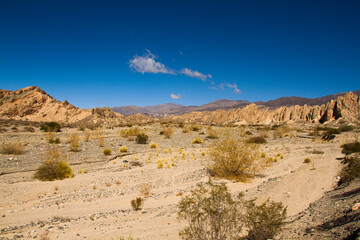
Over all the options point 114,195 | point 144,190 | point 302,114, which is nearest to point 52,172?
point 114,195

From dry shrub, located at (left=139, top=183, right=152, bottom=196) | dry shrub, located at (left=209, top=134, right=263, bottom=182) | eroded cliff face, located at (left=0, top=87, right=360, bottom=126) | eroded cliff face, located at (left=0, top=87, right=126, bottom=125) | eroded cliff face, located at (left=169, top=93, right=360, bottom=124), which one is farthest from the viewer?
eroded cliff face, located at (left=169, top=93, right=360, bottom=124)

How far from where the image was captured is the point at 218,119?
77875mm

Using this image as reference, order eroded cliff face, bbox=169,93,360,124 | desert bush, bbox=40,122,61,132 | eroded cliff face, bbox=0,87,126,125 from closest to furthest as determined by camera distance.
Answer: desert bush, bbox=40,122,61,132 < eroded cliff face, bbox=0,87,126,125 < eroded cliff face, bbox=169,93,360,124

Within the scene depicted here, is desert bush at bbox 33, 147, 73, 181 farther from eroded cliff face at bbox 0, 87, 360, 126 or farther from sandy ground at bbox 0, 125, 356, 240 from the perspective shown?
eroded cliff face at bbox 0, 87, 360, 126

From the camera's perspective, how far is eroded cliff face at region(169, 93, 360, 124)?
160ft

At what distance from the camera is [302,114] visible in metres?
60.8

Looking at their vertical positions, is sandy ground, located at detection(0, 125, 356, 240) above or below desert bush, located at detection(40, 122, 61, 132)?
below

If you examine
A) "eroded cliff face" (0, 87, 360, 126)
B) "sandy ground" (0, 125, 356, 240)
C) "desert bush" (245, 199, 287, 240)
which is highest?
"eroded cliff face" (0, 87, 360, 126)

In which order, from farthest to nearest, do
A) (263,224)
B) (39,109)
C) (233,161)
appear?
(39,109) → (233,161) → (263,224)

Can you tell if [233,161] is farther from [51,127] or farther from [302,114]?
[302,114]

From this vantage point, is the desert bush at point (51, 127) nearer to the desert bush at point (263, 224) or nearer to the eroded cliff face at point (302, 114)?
the desert bush at point (263, 224)

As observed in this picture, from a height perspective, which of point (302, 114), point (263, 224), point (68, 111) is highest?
point (302, 114)

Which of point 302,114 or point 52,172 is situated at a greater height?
point 302,114

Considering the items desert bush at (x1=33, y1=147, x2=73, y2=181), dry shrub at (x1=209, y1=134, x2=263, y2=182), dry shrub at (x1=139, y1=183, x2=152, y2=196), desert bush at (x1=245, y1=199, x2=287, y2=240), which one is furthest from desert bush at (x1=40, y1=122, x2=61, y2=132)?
desert bush at (x1=245, y1=199, x2=287, y2=240)
